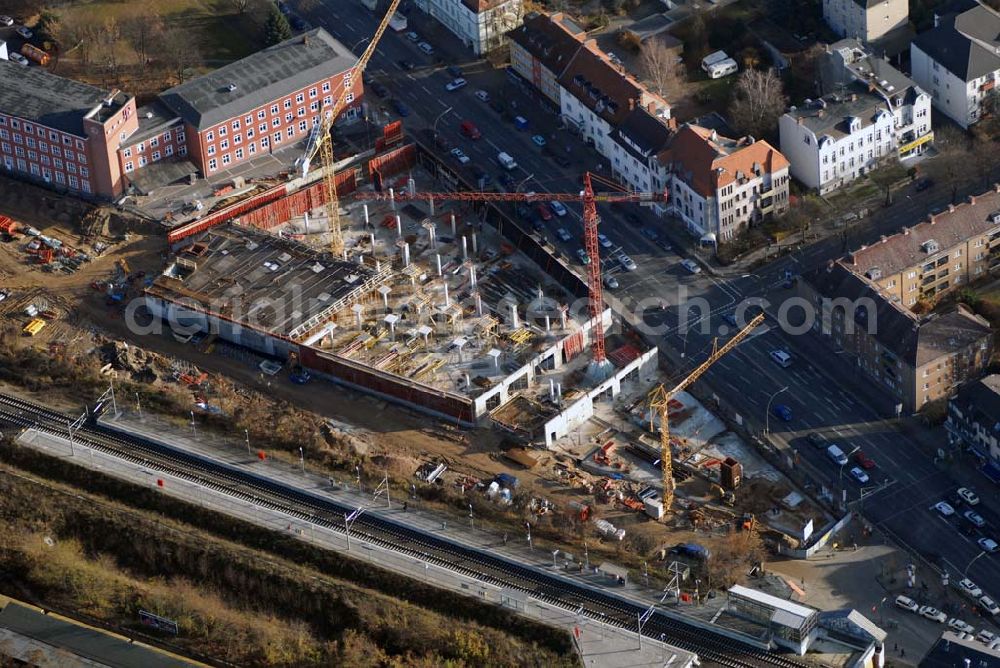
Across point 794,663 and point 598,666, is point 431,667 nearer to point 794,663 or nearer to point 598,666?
point 598,666

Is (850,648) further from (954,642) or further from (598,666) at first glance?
(598,666)

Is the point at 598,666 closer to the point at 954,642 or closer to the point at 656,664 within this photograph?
the point at 656,664

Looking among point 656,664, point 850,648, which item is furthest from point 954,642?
point 656,664

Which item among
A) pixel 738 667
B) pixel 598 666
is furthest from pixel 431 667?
pixel 738 667

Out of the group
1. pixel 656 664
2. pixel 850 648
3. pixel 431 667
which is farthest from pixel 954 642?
pixel 431 667

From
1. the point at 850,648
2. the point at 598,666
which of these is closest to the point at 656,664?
the point at 598,666

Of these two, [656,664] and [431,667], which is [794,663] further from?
[431,667]
